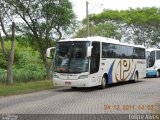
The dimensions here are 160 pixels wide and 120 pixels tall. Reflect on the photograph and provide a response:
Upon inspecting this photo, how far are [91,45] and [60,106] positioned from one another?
827 centimetres

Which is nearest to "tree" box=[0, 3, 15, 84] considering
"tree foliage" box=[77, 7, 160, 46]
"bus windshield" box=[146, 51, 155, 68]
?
"bus windshield" box=[146, 51, 155, 68]

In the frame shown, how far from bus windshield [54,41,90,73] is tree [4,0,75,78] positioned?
8925 millimetres

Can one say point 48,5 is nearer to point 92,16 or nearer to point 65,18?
point 65,18

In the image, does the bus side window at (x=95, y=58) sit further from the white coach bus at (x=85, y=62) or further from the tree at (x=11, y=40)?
the tree at (x=11, y=40)

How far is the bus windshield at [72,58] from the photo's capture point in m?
22.9

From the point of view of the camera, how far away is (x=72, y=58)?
23.0 meters

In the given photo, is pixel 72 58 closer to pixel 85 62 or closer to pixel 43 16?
pixel 85 62

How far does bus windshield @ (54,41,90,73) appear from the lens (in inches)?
900

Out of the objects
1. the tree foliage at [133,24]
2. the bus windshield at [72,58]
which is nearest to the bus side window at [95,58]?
the bus windshield at [72,58]

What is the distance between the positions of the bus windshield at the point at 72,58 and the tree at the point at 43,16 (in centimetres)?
893

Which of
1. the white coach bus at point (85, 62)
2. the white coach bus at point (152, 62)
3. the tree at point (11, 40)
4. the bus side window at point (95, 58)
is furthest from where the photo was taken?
the white coach bus at point (152, 62)

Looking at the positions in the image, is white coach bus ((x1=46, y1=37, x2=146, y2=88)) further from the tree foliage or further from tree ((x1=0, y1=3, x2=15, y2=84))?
the tree foliage

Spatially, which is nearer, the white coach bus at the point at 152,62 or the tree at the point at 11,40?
the tree at the point at 11,40

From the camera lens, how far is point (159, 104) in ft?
53.1
